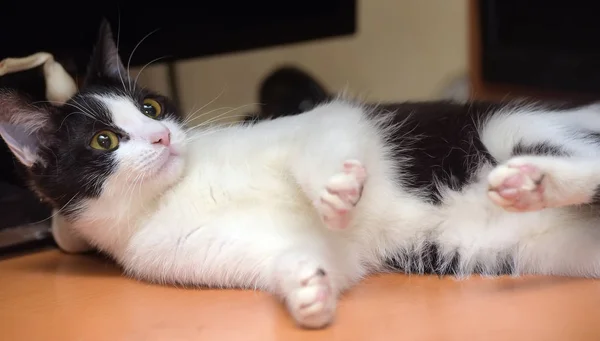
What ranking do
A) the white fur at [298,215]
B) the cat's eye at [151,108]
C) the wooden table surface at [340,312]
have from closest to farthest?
the wooden table surface at [340,312] < the white fur at [298,215] < the cat's eye at [151,108]

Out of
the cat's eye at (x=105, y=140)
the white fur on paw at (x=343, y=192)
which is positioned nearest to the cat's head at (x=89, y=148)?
the cat's eye at (x=105, y=140)

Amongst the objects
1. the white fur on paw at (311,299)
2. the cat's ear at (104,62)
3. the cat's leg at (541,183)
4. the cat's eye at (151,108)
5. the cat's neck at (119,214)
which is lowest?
the white fur on paw at (311,299)

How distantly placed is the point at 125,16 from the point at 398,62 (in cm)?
119

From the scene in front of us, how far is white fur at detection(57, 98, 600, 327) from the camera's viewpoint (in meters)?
0.91

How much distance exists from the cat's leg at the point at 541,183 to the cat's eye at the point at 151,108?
→ 0.57m

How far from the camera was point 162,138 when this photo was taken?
95 centimetres

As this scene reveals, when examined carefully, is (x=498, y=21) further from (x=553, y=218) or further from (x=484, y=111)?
(x=553, y=218)

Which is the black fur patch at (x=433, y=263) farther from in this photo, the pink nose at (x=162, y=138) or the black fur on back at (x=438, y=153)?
the pink nose at (x=162, y=138)

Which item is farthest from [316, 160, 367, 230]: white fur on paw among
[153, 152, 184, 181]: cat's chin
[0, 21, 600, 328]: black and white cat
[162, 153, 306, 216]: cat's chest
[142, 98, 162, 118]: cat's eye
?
[142, 98, 162, 118]: cat's eye

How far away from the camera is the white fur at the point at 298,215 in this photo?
91 centimetres

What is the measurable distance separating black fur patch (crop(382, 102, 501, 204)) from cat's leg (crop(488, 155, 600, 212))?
0.17 metres

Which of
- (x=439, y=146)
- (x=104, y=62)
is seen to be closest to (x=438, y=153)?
(x=439, y=146)

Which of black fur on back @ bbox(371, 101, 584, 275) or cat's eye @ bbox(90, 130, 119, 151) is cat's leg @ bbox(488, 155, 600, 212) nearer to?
black fur on back @ bbox(371, 101, 584, 275)

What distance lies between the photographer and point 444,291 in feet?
2.86
